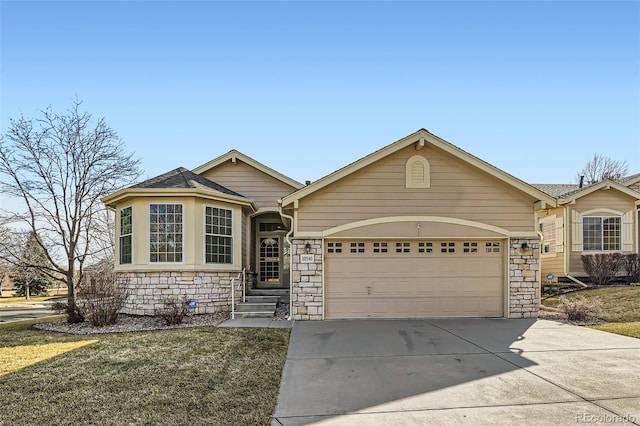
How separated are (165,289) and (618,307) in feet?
41.5

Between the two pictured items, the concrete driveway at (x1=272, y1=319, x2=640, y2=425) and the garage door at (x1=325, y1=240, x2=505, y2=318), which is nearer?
the concrete driveway at (x1=272, y1=319, x2=640, y2=425)

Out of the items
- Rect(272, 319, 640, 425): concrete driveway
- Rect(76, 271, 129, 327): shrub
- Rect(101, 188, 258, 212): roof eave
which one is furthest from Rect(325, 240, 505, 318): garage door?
Rect(76, 271, 129, 327): shrub

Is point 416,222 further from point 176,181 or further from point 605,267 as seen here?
point 605,267

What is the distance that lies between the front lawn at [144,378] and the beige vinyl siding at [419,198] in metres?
3.67

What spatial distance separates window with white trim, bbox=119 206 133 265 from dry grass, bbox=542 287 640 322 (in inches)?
508

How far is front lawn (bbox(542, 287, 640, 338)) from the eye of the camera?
9878 mm

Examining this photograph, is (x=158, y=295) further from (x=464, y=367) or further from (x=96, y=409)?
(x=464, y=367)

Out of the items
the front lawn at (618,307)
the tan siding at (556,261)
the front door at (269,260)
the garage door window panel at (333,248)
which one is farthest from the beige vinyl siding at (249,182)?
the tan siding at (556,261)

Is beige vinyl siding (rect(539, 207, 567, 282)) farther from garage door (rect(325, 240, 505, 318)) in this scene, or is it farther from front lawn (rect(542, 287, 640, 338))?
garage door (rect(325, 240, 505, 318))

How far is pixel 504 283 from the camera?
38.2 feet

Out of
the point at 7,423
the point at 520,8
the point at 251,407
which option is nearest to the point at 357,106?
the point at 520,8

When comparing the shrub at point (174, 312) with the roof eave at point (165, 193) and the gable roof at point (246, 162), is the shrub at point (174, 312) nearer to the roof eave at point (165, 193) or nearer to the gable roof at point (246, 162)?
the roof eave at point (165, 193)

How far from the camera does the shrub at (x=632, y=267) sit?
16.4 meters

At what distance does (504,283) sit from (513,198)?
7.41 feet
